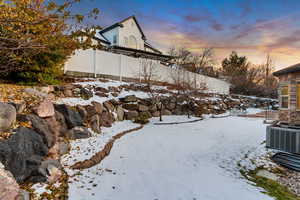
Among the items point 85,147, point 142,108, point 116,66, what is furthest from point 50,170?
point 116,66

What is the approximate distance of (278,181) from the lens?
155 inches

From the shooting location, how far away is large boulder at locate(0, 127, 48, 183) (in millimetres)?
2322

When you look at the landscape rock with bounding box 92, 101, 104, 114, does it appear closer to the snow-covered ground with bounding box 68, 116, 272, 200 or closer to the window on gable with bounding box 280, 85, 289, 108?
the snow-covered ground with bounding box 68, 116, 272, 200

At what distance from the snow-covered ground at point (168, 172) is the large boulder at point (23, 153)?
74 centimetres

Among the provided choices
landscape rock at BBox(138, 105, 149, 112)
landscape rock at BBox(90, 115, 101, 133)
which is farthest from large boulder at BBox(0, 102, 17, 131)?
landscape rock at BBox(138, 105, 149, 112)

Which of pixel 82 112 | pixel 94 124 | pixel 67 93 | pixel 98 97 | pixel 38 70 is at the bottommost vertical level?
pixel 94 124

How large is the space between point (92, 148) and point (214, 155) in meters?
3.74

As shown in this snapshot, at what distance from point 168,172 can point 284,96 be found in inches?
280

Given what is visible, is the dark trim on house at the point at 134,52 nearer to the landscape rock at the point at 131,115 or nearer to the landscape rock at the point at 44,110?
the landscape rock at the point at 131,115

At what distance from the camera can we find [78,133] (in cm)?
485

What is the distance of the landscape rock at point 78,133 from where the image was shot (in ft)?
15.4

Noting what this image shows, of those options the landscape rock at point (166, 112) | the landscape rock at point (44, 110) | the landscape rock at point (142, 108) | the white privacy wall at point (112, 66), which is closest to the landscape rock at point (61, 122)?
the landscape rock at point (44, 110)

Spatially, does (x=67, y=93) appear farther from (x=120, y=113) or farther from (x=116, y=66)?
(x=116, y=66)

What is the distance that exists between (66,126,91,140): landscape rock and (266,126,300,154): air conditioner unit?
22.0 feet
